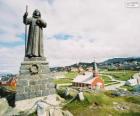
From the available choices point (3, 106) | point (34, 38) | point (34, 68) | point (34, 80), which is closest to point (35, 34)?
point (34, 38)

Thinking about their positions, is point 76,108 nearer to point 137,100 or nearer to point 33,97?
point 33,97

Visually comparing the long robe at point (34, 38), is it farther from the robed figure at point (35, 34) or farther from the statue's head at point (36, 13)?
the statue's head at point (36, 13)

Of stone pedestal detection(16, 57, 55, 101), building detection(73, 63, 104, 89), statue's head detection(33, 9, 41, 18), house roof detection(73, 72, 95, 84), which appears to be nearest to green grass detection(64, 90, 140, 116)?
stone pedestal detection(16, 57, 55, 101)

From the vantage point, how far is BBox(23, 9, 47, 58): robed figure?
17.3 metres

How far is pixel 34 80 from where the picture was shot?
16.7 meters

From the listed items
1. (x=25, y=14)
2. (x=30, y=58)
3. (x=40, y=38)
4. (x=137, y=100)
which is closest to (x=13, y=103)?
(x=30, y=58)

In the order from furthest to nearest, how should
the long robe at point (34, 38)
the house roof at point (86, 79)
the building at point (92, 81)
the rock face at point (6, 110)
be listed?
the house roof at point (86, 79) < the building at point (92, 81) < the long robe at point (34, 38) < the rock face at point (6, 110)

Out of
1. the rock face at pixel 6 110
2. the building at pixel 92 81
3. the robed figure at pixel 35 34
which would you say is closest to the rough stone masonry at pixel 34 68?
the robed figure at pixel 35 34

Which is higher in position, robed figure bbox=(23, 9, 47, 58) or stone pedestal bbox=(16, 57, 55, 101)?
robed figure bbox=(23, 9, 47, 58)

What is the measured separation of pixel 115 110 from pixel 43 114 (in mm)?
5479

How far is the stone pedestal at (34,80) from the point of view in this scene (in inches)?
647

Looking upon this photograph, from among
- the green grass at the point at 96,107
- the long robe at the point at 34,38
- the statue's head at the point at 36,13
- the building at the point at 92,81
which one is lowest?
the green grass at the point at 96,107

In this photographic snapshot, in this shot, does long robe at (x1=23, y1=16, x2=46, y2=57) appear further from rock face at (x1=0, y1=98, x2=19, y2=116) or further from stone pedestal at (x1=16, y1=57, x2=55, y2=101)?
rock face at (x1=0, y1=98, x2=19, y2=116)

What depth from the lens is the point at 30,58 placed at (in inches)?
674
